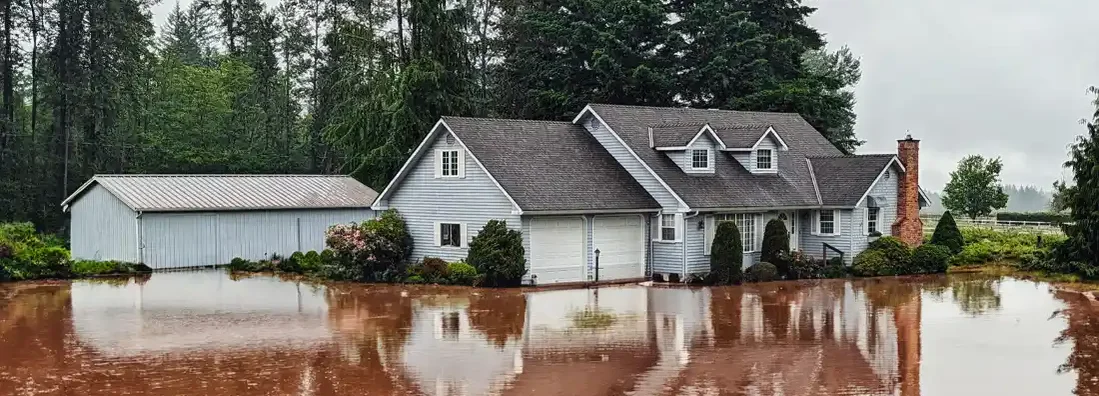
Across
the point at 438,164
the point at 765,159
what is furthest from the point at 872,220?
the point at 438,164

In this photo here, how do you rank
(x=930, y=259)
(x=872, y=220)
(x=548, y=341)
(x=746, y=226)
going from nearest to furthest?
(x=548, y=341) → (x=746, y=226) → (x=930, y=259) → (x=872, y=220)

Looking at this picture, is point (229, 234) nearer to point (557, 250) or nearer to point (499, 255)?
point (499, 255)

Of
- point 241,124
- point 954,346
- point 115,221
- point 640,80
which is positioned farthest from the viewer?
point 241,124

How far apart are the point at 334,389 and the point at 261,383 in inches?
50.8

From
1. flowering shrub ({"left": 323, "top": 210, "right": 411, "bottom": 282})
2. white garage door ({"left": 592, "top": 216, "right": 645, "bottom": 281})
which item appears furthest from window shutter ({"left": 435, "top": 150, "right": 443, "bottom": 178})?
white garage door ({"left": 592, "top": 216, "right": 645, "bottom": 281})

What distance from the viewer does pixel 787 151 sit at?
40656 millimetres

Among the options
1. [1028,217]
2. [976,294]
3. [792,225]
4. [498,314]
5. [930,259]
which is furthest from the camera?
[1028,217]

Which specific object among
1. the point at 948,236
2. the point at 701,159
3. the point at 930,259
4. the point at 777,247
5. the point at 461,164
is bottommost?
the point at 930,259

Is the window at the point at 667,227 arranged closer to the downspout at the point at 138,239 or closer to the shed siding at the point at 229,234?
the shed siding at the point at 229,234

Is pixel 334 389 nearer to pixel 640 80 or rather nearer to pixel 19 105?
pixel 640 80

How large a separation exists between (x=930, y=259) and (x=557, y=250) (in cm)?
1252

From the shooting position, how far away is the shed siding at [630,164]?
1374 inches

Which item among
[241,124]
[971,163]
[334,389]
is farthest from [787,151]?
[241,124]

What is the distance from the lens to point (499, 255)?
1259 inches
